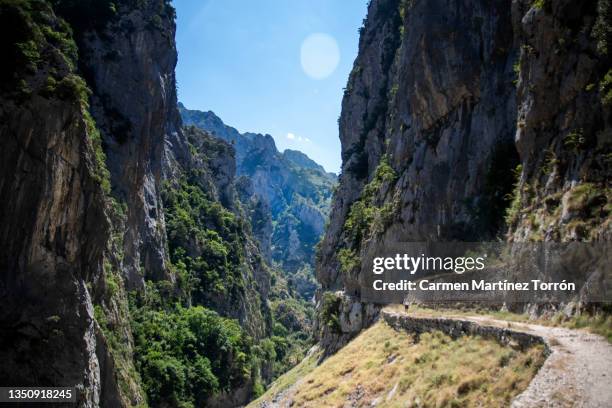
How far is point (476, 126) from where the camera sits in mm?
38812

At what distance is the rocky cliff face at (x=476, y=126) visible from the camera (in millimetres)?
22969

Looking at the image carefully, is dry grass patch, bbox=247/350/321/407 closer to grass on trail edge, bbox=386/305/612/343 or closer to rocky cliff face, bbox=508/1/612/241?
grass on trail edge, bbox=386/305/612/343

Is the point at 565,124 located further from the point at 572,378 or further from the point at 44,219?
the point at 44,219

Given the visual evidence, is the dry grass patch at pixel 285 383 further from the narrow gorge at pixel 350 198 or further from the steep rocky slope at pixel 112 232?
the steep rocky slope at pixel 112 232

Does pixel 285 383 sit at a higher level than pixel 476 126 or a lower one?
lower

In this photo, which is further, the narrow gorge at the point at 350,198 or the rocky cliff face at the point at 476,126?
the rocky cliff face at the point at 476,126

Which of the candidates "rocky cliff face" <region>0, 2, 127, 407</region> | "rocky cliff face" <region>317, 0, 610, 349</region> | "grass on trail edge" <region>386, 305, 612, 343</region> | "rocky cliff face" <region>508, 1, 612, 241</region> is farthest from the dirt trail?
"rocky cliff face" <region>0, 2, 127, 407</region>

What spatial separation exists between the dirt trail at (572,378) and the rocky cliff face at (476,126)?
7.18 meters

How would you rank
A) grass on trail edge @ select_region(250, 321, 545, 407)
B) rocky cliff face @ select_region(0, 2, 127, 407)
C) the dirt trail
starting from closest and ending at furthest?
1. the dirt trail
2. grass on trail edge @ select_region(250, 321, 545, 407)
3. rocky cliff face @ select_region(0, 2, 127, 407)

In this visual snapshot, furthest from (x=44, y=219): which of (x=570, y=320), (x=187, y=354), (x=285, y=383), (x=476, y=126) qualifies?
(x=187, y=354)

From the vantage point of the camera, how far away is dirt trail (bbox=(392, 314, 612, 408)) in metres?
9.57

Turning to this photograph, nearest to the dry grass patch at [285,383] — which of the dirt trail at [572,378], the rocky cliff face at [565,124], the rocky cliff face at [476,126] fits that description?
the rocky cliff face at [476,126]

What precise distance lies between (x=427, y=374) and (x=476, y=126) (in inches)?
1107

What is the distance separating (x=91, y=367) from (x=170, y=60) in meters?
62.6
